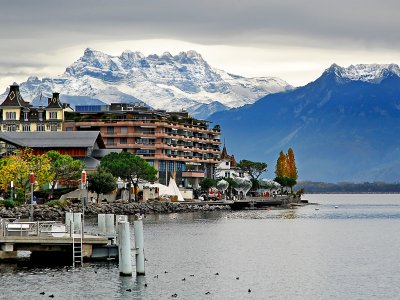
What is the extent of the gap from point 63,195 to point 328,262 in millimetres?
106807

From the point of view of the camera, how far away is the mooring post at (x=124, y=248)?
71.3 metres

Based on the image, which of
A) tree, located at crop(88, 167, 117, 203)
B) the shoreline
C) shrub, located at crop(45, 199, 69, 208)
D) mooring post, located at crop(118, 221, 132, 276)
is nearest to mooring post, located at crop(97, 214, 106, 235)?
mooring post, located at crop(118, 221, 132, 276)

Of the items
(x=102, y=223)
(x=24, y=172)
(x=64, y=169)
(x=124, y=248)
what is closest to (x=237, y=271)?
(x=102, y=223)

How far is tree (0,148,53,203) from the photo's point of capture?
175250mm

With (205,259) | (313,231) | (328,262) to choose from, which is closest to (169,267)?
(205,259)

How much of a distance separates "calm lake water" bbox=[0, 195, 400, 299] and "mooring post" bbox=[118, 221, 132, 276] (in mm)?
Answer: 876

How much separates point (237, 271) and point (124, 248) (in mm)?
15265

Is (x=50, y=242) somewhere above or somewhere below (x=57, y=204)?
below

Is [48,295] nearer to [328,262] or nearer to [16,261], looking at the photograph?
[16,261]

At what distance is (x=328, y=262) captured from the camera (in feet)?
305

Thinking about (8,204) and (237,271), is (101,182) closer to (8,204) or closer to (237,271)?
(8,204)

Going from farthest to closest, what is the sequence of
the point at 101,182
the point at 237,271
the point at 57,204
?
the point at 101,182, the point at 57,204, the point at 237,271

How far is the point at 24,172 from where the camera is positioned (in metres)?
175

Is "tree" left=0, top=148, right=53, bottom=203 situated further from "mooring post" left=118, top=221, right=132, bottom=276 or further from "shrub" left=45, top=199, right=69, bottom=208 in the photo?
"mooring post" left=118, top=221, right=132, bottom=276
